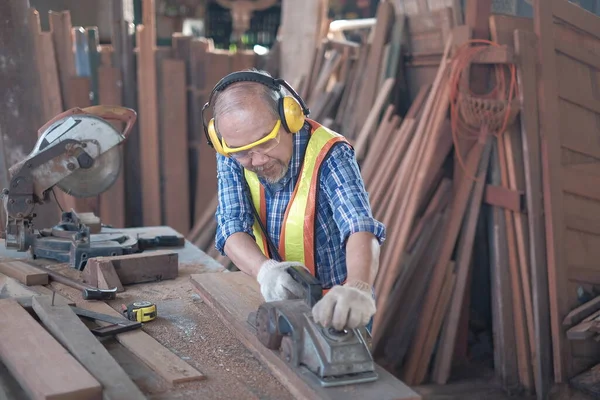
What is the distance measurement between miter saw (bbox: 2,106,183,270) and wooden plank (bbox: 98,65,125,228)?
100 inches

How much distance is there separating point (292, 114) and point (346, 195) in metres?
0.33

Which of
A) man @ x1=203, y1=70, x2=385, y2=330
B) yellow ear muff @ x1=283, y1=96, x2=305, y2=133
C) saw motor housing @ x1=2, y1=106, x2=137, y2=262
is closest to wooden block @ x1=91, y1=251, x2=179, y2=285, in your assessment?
saw motor housing @ x1=2, y1=106, x2=137, y2=262

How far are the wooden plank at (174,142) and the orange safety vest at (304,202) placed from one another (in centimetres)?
348

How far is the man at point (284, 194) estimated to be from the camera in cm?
218

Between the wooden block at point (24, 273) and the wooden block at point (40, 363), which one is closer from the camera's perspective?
the wooden block at point (40, 363)

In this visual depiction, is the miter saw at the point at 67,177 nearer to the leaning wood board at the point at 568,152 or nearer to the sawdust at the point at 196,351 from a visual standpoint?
the sawdust at the point at 196,351

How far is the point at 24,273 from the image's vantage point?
9.17ft

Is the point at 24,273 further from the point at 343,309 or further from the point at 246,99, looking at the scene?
the point at 343,309

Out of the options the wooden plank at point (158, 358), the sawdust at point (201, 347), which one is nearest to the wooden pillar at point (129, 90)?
the sawdust at point (201, 347)

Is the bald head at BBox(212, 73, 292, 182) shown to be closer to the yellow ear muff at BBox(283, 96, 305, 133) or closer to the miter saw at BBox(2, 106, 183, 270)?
the yellow ear muff at BBox(283, 96, 305, 133)

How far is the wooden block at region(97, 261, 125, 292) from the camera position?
8.89 ft

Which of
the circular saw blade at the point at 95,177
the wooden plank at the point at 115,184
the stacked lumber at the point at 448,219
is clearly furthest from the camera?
the wooden plank at the point at 115,184

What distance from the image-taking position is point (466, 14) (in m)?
4.30

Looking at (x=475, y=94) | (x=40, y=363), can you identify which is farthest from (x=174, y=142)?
(x=40, y=363)
